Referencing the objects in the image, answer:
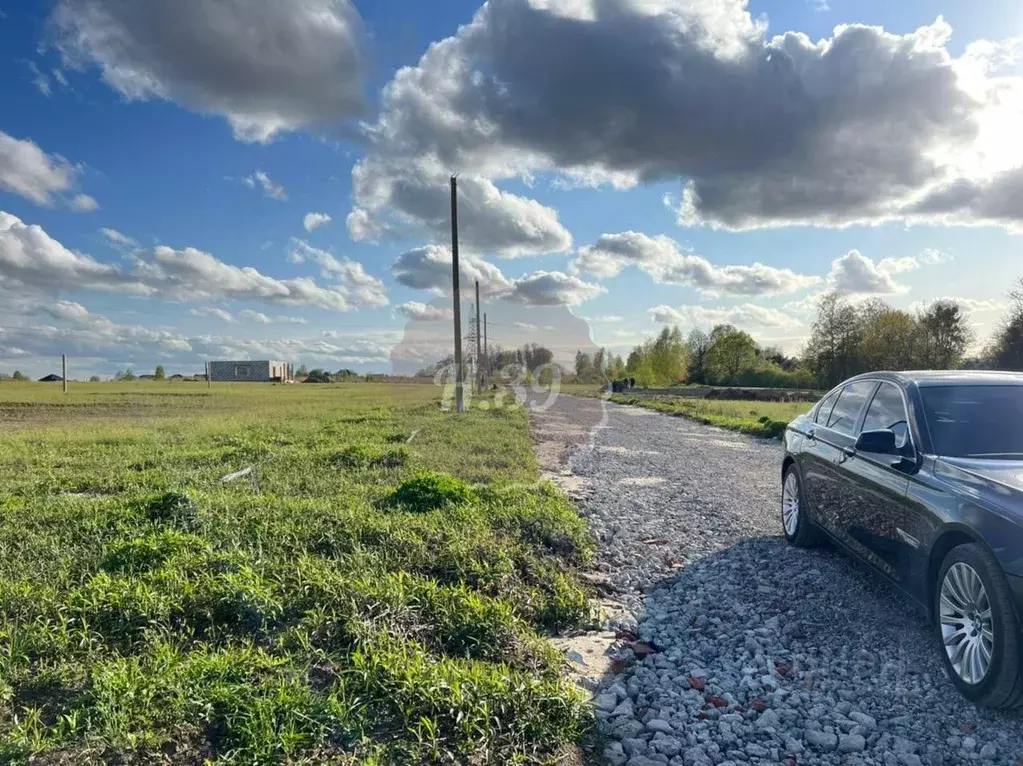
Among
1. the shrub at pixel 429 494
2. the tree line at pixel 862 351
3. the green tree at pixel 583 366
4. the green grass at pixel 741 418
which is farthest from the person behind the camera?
the green tree at pixel 583 366

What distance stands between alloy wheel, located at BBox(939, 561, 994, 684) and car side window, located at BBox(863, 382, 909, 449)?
1.06 metres

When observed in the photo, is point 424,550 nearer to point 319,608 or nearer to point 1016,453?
point 319,608

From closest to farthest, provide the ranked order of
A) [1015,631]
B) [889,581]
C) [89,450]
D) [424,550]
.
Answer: [1015,631], [889,581], [424,550], [89,450]

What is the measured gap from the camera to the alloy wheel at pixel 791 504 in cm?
635

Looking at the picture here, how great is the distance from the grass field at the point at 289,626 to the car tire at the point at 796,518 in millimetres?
2090

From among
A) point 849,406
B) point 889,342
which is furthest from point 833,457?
point 889,342

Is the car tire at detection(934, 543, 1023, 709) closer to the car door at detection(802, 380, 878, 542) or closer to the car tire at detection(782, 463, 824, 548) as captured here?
the car door at detection(802, 380, 878, 542)

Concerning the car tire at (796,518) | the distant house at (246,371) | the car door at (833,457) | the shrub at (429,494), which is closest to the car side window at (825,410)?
the car door at (833,457)

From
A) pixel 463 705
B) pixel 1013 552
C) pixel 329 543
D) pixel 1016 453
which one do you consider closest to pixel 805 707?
pixel 1013 552

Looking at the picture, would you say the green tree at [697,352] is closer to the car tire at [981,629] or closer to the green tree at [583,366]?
the green tree at [583,366]

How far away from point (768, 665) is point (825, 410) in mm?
3229

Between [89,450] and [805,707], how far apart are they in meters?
14.1

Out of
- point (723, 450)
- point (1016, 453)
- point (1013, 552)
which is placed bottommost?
point (723, 450)

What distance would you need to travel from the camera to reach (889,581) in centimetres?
429
